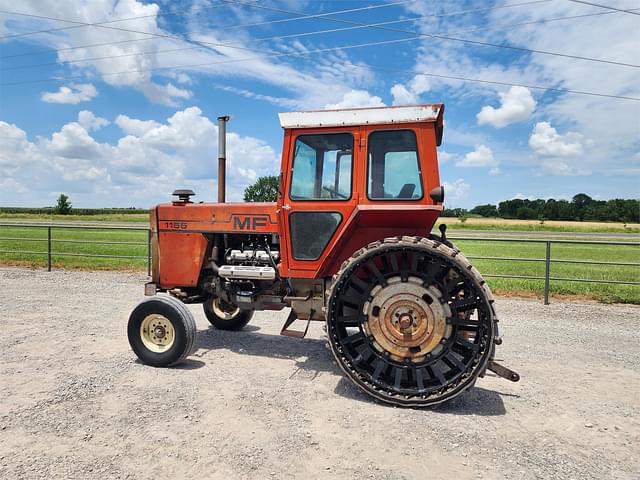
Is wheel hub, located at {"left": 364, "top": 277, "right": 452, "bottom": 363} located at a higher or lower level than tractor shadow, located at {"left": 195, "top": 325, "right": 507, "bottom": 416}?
higher

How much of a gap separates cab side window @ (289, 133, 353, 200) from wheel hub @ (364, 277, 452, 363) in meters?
1.01

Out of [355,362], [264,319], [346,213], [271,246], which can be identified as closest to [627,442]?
[355,362]

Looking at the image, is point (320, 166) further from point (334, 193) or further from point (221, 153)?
point (221, 153)

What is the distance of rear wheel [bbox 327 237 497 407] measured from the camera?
3451 millimetres

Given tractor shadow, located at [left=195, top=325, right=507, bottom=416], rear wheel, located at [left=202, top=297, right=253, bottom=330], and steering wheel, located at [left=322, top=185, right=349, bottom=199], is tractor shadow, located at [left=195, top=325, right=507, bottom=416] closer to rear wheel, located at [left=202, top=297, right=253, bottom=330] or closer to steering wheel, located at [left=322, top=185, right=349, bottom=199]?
rear wheel, located at [left=202, top=297, right=253, bottom=330]

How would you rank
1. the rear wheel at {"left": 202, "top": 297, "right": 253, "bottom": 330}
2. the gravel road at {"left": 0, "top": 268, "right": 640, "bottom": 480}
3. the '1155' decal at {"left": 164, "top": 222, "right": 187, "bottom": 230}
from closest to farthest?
the gravel road at {"left": 0, "top": 268, "right": 640, "bottom": 480}, the '1155' decal at {"left": 164, "top": 222, "right": 187, "bottom": 230}, the rear wheel at {"left": 202, "top": 297, "right": 253, "bottom": 330}

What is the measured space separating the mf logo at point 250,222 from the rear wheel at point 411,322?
1335 mm

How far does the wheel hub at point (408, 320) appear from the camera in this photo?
141 inches

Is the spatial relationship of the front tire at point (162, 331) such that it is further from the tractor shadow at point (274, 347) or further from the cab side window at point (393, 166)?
the cab side window at point (393, 166)

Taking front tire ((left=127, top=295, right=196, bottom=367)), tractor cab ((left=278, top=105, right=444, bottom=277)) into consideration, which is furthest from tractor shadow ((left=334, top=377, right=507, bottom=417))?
front tire ((left=127, top=295, right=196, bottom=367))

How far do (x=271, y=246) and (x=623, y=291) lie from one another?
8218mm

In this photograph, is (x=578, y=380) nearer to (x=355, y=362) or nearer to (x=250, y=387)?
(x=355, y=362)

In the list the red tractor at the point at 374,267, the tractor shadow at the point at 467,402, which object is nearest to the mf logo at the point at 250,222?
the red tractor at the point at 374,267

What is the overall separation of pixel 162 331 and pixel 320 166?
92.1 inches
